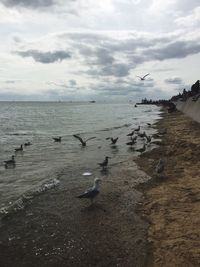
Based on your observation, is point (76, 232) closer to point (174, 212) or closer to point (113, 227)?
point (113, 227)

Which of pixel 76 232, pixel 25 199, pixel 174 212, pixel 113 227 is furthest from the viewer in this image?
pixel 25 199

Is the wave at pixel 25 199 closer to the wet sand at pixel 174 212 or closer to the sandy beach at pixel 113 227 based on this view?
the sandy beach at pixel 113 227

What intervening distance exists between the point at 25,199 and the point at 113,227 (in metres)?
3.89

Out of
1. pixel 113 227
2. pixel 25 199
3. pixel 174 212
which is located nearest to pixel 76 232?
pixel 113 227

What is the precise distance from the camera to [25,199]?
1220 cm

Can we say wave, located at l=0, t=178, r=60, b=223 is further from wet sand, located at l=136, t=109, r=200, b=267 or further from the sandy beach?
wet sand, located at l=136, t=109, r=200, b=267

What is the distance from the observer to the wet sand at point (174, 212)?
25.4 feet

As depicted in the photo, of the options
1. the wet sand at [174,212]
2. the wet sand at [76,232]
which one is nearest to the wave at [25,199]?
the wet sand at [76,232]

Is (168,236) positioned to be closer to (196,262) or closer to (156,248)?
(156,248)

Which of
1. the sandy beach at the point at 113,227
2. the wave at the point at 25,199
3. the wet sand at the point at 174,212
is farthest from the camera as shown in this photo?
the wave at the point at 25,199

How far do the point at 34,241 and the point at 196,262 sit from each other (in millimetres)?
3718

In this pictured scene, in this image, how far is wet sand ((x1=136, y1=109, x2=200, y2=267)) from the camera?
7.75m

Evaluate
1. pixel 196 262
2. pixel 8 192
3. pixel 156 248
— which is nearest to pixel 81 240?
pixel 156 248

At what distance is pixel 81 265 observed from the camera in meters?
7.65
